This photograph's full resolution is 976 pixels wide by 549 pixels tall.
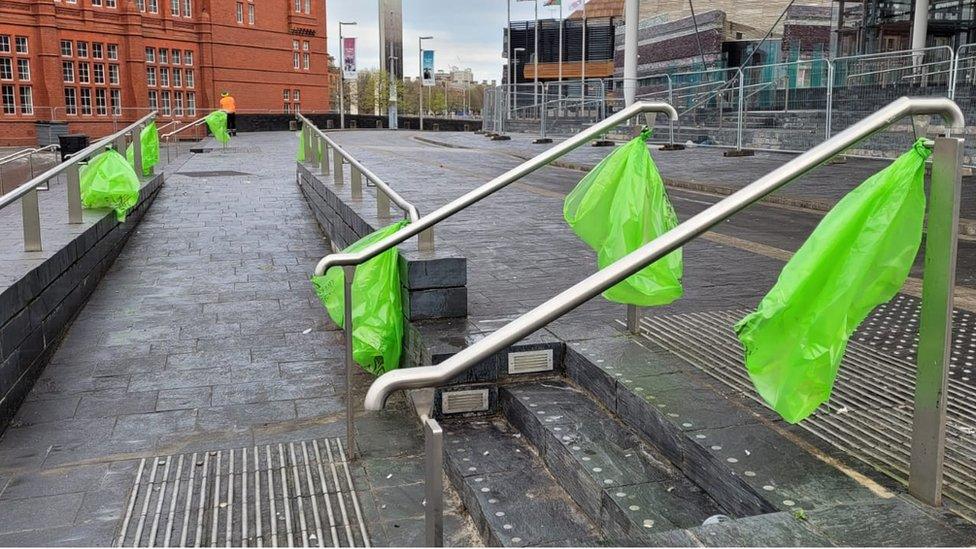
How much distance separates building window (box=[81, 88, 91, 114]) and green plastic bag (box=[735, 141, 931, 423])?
42.2 metres

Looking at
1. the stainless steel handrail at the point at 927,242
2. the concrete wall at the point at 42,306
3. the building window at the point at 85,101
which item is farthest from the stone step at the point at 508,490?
the building window at the point at 85,101

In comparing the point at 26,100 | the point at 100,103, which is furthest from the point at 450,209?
the point at 100,103

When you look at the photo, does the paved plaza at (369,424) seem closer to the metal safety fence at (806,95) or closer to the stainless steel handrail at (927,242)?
the stainless steel handrail at (927,242)

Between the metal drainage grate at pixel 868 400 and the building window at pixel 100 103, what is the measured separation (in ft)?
133

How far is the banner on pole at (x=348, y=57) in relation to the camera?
5647 centimetres

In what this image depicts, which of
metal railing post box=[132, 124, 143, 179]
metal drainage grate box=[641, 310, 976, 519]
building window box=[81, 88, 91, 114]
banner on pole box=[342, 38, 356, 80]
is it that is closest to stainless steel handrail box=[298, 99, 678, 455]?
metal drainage grate box=[641, 310, 976, 519]

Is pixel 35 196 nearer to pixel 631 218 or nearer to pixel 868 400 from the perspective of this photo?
pixel 631 218

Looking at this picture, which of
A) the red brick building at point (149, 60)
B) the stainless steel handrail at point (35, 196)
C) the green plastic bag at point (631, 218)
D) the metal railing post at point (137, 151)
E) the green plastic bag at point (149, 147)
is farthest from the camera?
the red brick building at point (149, 60)

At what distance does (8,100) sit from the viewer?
37.0m

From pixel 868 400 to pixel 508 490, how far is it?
1608 mm

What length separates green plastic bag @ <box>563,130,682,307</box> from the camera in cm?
459

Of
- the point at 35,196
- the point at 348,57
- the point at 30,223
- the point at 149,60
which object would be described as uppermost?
the point at 348,57

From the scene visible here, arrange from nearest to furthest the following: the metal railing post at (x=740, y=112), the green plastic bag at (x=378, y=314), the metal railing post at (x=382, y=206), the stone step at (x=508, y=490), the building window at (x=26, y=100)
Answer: the stone step at (x=508, y=490) < the green plastic bag at (x=378, y=314) < the metal railing post at (x=382, y=206) < the metal railing post at (x=740, y=112) < the building window at (x=26, y=100)

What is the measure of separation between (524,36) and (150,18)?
122 feet
